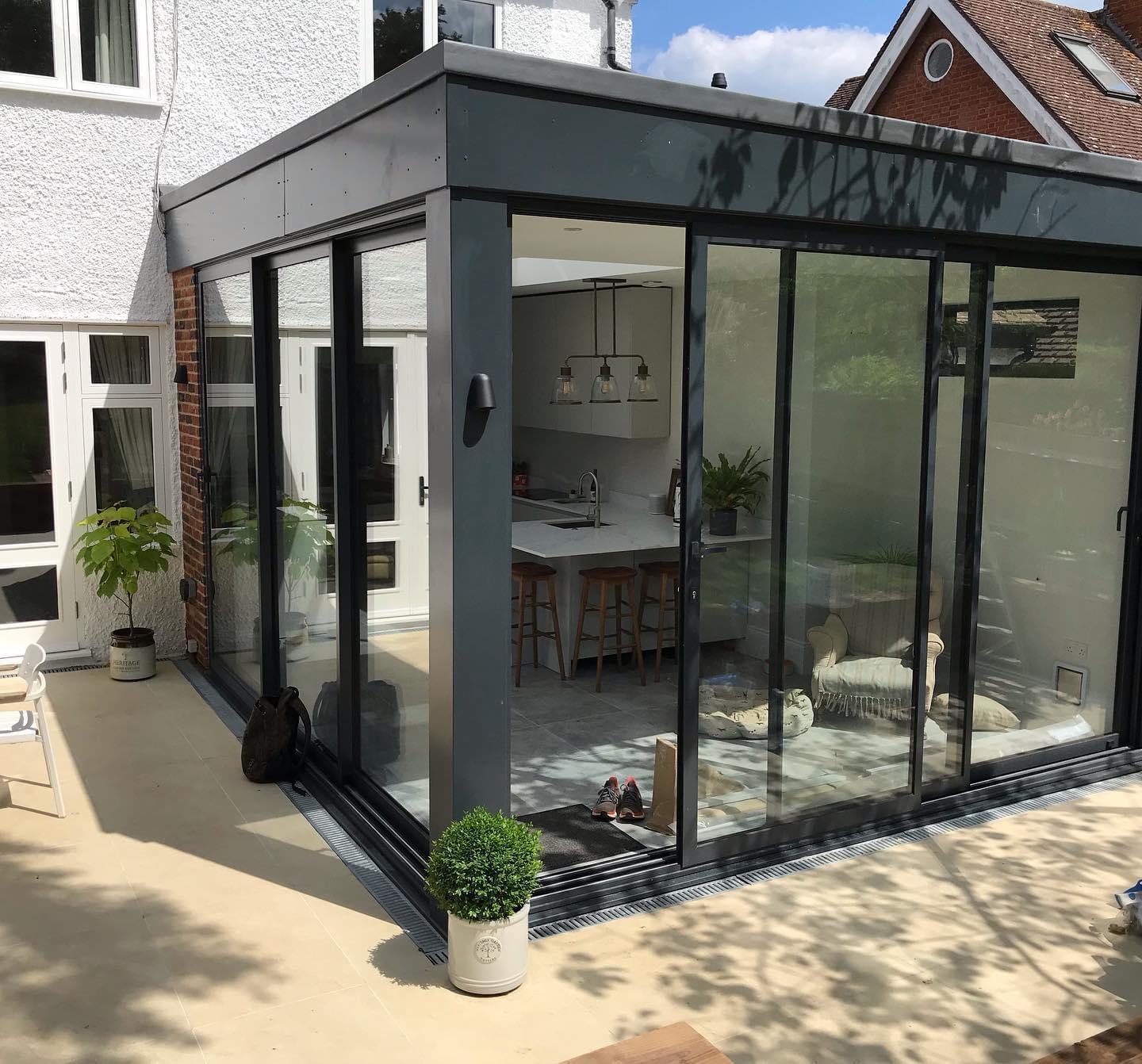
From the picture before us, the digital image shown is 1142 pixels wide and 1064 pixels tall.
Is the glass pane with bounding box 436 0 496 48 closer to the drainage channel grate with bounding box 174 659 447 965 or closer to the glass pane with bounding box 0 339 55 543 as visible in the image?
the glass pane with bounding box 0 339 55 543

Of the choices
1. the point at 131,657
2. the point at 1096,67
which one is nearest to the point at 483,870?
the point at 131,657

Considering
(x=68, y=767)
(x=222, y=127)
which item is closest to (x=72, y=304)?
(x=222, y=127)

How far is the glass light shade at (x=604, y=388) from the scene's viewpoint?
8.92 meters

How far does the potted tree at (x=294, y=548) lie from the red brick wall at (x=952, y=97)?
11.1m

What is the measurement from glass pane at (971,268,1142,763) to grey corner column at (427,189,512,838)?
252 centimetres

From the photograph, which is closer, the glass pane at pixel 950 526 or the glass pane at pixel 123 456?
the glass pane at pixel 950 526

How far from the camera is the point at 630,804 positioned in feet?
16.6

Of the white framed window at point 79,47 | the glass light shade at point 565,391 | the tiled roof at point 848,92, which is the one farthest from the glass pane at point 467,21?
the tiled roof at point 848,92

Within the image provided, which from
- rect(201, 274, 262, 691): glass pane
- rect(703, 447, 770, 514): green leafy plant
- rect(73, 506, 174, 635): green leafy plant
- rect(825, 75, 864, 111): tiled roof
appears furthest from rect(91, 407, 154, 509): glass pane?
rect(825, 75, 864, 111): tiled roof

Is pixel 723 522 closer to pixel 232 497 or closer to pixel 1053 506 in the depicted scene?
pixel 1053 506

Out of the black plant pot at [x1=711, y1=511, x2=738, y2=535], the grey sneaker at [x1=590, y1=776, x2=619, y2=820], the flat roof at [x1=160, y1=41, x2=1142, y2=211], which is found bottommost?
the grey sneaker at [x1=590, y1=776, x2=619, y2=820]

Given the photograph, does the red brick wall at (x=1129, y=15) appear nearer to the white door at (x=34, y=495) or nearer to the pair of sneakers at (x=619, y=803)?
the white door at (x=34, y=495)

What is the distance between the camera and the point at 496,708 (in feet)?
13.1

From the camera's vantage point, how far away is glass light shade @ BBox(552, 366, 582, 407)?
9.16 meters
